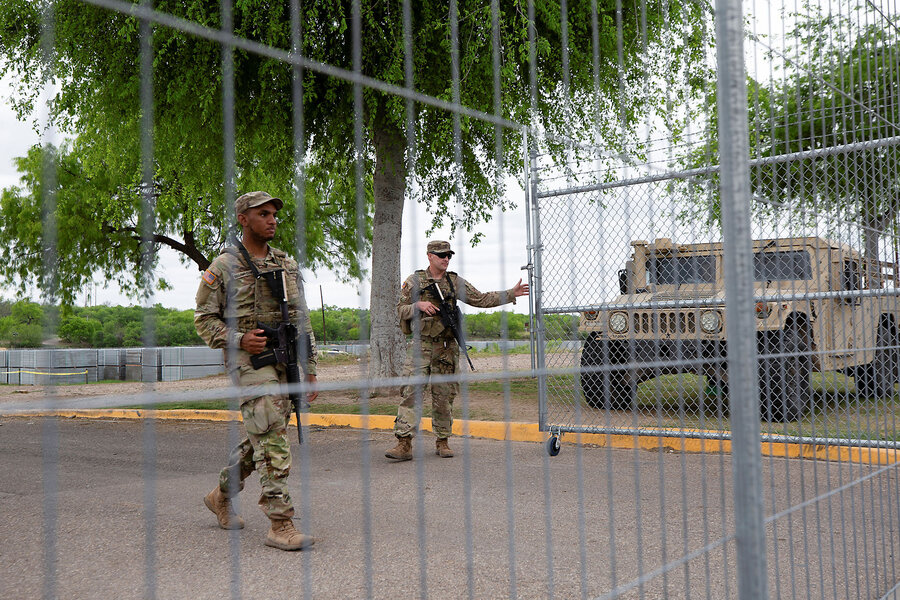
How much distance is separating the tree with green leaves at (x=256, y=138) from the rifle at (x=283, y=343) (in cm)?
20

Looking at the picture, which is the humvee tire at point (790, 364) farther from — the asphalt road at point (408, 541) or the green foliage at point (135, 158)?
the green foliage at point (135, 158)

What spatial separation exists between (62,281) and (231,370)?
0.34 metres

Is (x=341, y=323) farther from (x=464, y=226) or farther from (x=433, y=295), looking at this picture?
(x=464, y=226)

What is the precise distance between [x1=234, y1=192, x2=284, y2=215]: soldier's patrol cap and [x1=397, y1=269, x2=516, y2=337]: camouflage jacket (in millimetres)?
284

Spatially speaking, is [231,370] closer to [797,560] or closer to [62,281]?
[62,281]

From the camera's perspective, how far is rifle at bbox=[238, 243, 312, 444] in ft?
4.90

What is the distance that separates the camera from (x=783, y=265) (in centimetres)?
341

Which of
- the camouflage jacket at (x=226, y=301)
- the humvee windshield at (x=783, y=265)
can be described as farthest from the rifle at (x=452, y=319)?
the humvee windshield at (x=783, y=265)

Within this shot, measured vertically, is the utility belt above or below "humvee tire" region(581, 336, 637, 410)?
above

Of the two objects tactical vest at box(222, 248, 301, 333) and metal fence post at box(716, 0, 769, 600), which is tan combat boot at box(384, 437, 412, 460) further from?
metal fence post at box(716, 0, 769, 600)

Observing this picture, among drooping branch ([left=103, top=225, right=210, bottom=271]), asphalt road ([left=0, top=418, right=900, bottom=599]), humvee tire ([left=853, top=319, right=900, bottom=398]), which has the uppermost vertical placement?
drooping branch ([left=103, top=225, right=210, bottom=271])

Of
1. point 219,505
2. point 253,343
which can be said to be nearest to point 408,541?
point 219,505

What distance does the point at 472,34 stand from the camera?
1948 mm

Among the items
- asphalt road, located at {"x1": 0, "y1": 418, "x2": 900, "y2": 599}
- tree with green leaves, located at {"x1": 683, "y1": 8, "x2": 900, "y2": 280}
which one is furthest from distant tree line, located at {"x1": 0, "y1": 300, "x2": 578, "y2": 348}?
tree with green leaves, located at {"x1": 683, "y1": 8, "x2": 900, "y2": 280}
